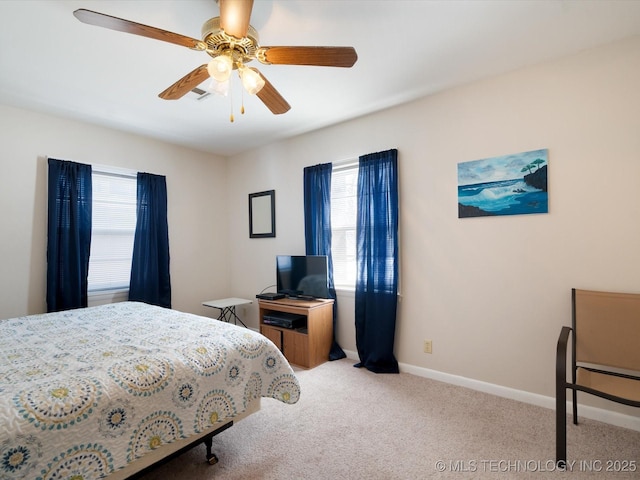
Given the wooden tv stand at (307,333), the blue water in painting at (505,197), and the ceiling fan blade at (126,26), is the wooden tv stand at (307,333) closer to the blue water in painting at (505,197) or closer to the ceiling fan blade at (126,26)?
the blue water in painting at (505,197)

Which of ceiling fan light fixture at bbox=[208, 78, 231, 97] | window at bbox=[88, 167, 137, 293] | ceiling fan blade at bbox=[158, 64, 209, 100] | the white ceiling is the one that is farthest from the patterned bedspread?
the white ceiling

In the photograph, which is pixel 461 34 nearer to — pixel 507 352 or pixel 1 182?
pixel 507 352

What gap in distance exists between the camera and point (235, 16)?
54.0 inches

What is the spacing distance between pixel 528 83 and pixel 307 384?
2956mm

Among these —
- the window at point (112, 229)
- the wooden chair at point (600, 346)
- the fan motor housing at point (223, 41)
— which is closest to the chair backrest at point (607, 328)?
the wooden chair at point (600, 346)

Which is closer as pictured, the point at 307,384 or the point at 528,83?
the point at 528,83

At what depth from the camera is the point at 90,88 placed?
2.54 m

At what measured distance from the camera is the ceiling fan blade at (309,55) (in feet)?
5.04

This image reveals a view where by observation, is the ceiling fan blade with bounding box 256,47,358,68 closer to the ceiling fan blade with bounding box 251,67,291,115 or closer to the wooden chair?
the ceiling fan blade with bounding box 251,67,291,115

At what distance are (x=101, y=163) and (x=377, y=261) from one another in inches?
121

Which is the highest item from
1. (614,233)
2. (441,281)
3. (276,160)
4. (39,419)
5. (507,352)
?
(276,160)

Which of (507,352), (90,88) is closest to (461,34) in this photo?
(507,352)

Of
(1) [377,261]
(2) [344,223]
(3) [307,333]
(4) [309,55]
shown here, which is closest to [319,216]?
(2) [344,223]

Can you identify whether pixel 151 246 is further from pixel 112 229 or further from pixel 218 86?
pixel 218 86
